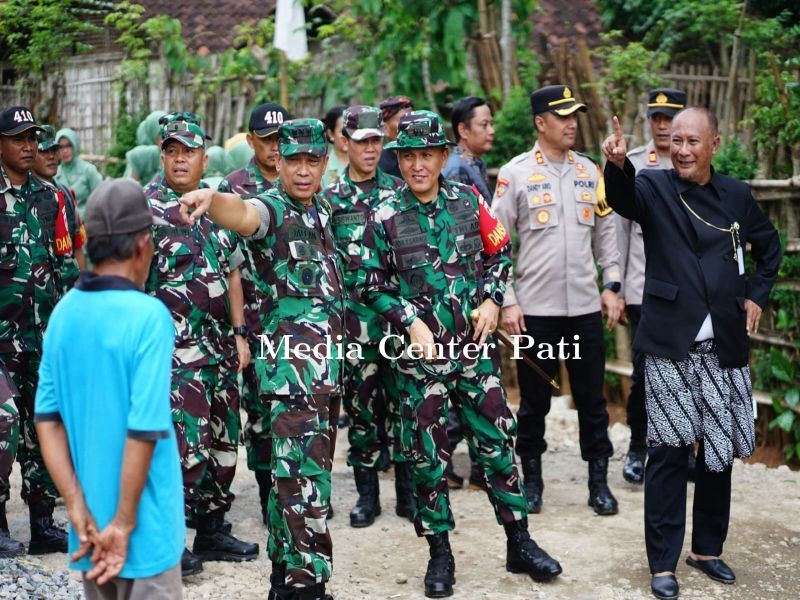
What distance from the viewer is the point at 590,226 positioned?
6.34m

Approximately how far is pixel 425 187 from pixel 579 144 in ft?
13.7

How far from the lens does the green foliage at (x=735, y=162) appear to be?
7.62 metres

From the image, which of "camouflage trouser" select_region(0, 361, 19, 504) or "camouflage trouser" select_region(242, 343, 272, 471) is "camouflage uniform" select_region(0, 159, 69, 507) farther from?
"camouflage trouser" select_region(242, 343, 272, 471)

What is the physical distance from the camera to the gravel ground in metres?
5.06

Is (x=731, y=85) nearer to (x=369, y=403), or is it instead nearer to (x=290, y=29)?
(x=290, y=29)

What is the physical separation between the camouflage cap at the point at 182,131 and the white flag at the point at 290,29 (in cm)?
532

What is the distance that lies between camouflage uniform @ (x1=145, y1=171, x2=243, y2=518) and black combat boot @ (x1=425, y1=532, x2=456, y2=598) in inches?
48.8

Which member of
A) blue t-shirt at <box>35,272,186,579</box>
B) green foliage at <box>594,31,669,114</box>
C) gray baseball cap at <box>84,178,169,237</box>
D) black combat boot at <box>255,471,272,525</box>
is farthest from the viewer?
green foliage at <box>594,31,669,114</box>

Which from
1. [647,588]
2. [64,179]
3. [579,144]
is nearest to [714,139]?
[647,588]

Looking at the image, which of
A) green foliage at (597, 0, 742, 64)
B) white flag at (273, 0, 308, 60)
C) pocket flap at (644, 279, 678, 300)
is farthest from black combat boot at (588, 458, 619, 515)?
green foliage at (597, 0, 742, 64)

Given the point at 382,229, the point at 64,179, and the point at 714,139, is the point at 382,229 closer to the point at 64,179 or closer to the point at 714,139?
the point at 714,139

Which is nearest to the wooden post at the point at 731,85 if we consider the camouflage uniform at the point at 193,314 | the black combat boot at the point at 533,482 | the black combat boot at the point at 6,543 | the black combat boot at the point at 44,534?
the black combat boot at the point at 533,482

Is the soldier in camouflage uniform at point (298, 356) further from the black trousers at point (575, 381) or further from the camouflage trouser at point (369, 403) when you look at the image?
the black trousers at point (575, 381)

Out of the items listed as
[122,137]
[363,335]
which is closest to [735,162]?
[363,335]
